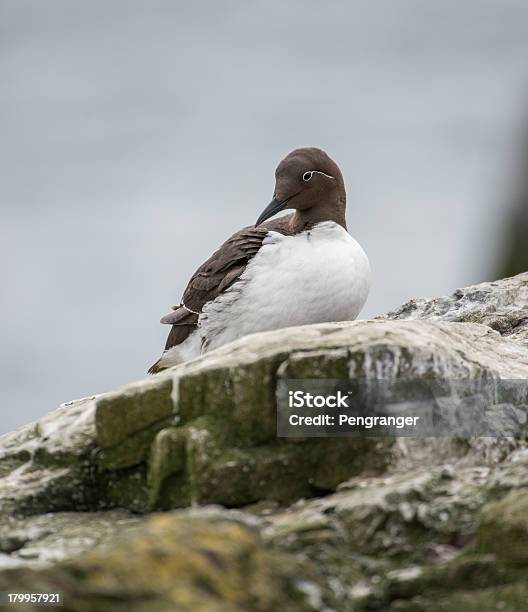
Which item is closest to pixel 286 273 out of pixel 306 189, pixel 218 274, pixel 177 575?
pixel 218 274

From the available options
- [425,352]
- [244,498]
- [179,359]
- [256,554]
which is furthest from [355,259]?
[256,554]

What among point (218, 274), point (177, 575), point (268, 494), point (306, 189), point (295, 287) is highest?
point (306, 189)

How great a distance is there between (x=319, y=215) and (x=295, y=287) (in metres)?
1.15

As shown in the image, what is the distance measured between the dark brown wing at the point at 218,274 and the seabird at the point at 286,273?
0.01 meters

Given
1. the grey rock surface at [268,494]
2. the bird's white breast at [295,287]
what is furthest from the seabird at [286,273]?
the grey rock surface at [268,494]

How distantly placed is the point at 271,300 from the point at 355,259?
3.35 ft

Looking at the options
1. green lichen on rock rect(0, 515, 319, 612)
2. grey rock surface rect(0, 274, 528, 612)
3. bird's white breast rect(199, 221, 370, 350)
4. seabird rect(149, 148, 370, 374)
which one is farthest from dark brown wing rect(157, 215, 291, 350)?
green lichen on rock rect(0, 515, 319, 612)

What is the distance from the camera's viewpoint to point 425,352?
8.27 meters

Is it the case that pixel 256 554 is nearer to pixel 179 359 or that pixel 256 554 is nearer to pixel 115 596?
pixel 115 596

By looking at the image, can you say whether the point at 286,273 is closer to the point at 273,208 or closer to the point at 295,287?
the point at 295,287

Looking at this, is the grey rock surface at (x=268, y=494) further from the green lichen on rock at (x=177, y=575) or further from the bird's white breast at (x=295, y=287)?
the bird's white breast at (x=295, y=287)

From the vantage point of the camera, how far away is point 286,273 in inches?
452

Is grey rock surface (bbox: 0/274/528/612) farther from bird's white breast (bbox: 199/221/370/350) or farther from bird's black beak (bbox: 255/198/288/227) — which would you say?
bird's black beak (bbox: 255/198/288/227)

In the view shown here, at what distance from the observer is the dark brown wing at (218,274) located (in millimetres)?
11914
